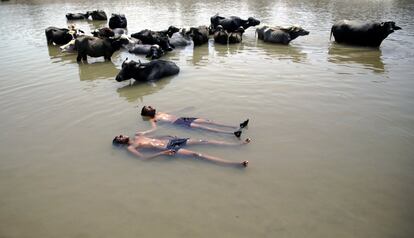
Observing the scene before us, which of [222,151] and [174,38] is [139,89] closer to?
[222,151]

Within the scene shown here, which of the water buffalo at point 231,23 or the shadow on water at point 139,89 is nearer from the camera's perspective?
the shadow on water at point 139,89

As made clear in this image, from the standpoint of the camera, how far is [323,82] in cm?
1014

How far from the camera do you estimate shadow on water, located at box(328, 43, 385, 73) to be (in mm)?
11762

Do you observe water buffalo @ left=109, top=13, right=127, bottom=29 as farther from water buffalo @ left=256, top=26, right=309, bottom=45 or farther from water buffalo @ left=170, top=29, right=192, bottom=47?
water buffalo @ left=256, top=26, right=309, bottom=45

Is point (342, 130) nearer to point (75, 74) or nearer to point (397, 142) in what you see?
point (397, 142)

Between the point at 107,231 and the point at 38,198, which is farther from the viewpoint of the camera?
the point at 38,198

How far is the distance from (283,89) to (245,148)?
12.0 feet

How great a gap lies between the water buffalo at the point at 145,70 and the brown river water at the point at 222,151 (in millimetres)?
308

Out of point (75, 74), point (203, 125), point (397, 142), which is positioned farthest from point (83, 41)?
point (397, 142)

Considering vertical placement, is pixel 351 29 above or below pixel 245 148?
above

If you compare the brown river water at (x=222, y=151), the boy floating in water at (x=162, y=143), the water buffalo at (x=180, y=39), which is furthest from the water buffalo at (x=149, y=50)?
the boy floating in water at (x=162, y=143)

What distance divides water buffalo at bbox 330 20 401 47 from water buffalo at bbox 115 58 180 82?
8047mm

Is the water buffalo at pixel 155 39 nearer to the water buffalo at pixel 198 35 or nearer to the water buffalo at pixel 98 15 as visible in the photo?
the water buffalo at pixel 198 35

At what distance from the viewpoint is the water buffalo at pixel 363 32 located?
551 inches
